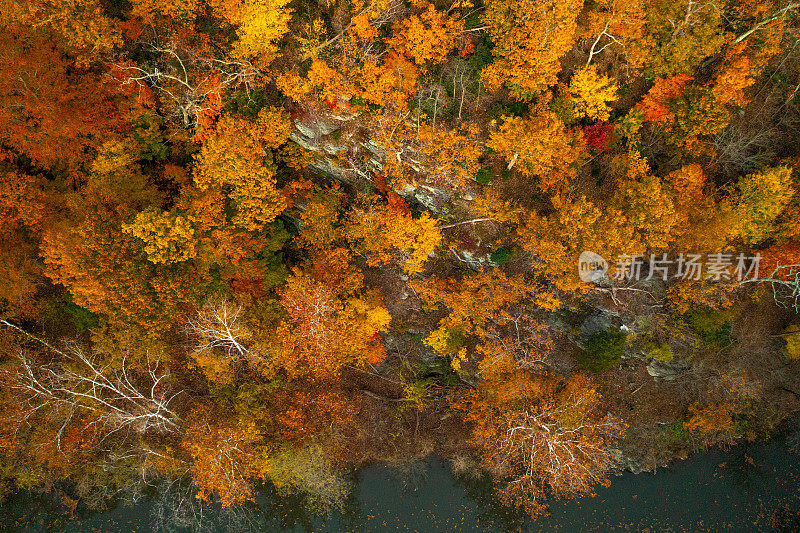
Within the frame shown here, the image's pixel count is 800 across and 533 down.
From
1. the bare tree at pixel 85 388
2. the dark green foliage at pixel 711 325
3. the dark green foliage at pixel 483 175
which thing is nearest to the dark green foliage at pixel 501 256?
the dark green foliage at pixel 483 175

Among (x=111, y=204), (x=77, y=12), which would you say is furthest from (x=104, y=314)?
(x=77, y=12)

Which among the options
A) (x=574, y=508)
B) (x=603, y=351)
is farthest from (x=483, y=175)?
(x=574, y=508)

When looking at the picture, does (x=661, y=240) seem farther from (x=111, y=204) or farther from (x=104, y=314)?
(x=104, y=314)

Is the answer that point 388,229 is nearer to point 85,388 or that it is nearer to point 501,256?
point 501,256

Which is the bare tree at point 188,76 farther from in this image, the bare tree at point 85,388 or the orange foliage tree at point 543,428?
the orange foliage tree at point 543,428

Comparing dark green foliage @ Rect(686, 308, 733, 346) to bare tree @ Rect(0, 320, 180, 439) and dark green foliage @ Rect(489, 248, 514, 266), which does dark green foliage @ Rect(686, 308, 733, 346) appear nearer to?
dark green foliage @ Rect(489, 248, 514, 266)

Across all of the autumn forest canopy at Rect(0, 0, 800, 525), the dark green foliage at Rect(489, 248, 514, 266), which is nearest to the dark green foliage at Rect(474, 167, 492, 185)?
the autumn forest canopy at Rect(0, 0, 800, 525)
